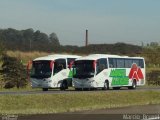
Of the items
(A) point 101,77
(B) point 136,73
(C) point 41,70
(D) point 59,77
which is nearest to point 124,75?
(B) point 136,73

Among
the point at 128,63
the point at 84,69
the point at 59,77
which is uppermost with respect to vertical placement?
the point at 128,63

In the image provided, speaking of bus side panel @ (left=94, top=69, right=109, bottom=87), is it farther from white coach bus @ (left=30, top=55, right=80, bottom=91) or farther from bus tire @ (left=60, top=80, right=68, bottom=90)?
bus tire @ (left=60, top=80, right=68, bottom=90)

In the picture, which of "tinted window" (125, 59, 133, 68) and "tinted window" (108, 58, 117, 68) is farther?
"tinted window" (125, 59, 133, 68)

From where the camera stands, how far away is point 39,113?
2236 cm

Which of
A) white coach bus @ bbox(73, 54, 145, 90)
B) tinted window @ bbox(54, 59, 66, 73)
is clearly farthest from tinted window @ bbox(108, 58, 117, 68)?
tinted window @ bbox(54, 59, 66, 73)

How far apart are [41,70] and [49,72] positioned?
0.82m

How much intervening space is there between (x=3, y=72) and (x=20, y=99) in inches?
952

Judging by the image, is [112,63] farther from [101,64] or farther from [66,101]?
[66,101]

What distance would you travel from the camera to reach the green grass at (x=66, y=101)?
2664 cm

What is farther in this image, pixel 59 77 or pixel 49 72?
pixel 59 77

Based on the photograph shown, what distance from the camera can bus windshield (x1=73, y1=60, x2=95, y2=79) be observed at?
1781 inches

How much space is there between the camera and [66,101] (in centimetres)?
3106

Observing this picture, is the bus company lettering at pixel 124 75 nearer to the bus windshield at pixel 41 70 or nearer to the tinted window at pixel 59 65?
the tinted window at pixel 59 65

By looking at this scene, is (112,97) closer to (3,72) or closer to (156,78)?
(3,72)
